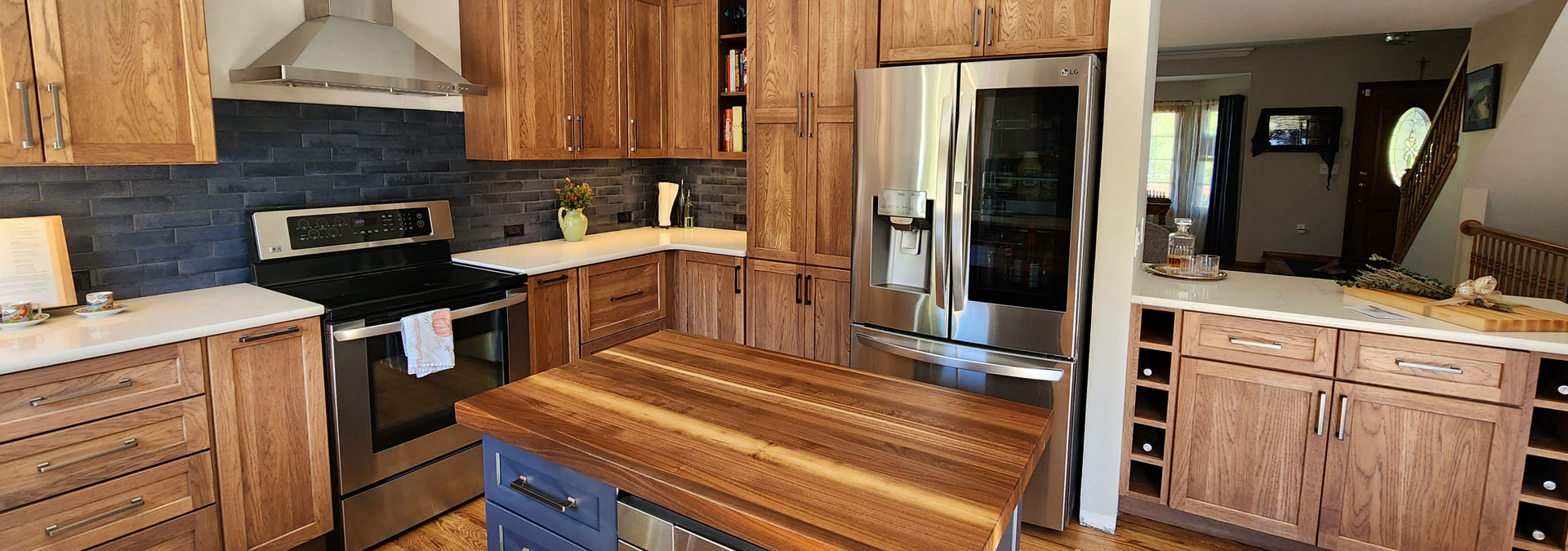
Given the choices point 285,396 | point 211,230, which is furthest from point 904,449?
point 211,230

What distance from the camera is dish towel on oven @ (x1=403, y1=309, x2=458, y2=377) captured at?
261cm

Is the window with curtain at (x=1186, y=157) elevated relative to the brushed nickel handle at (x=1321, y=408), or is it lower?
elevated

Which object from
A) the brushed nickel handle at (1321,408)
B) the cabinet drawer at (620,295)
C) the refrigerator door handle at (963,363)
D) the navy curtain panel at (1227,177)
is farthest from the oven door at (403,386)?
the navy curtain panel at (1227,177)

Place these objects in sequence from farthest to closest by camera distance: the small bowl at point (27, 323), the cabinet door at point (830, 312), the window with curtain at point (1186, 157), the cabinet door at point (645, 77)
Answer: the window with curtain at point (1186, 157) → the cabinet door at point (645, 77) → the cabinet door at point (830, 312) → the small bowl at point (27, 323)

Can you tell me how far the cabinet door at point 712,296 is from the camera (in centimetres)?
365

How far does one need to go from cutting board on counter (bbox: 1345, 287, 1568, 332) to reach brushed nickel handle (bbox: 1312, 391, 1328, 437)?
0.39 metres

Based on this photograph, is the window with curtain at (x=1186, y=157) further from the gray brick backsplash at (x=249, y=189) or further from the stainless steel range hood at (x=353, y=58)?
the stainless steel range hood at (x=353, y=58)

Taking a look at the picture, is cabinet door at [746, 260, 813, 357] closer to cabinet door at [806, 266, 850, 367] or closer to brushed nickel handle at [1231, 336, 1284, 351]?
cabinet door at [806, 266, 850, 367]

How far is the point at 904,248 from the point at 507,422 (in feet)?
5.82

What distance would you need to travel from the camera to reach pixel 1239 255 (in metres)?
9.18

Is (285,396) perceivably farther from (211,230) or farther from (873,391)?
(873,391)

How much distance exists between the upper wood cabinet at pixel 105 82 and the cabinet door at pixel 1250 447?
10.9 ft

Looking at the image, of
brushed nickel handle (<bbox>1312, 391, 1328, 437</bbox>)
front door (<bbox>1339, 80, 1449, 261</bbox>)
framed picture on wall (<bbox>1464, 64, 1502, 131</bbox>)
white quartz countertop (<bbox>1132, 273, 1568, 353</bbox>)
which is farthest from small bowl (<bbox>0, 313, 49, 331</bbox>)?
front door (<bbox>1339, 80, 1449, 261</bbox>)

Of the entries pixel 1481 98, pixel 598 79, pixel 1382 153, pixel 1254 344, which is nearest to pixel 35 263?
pixel 598 79
